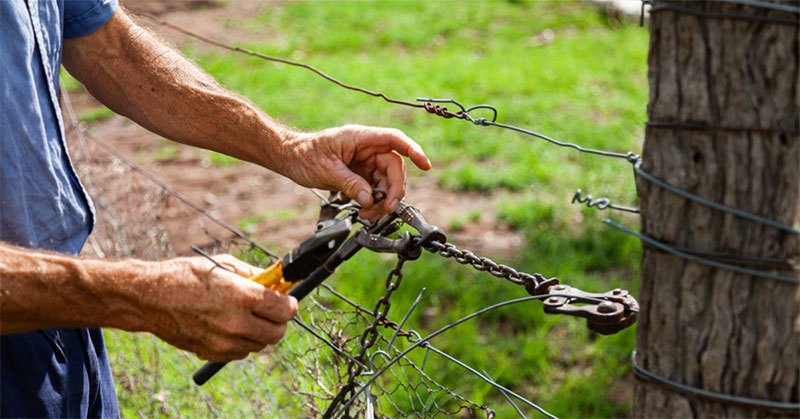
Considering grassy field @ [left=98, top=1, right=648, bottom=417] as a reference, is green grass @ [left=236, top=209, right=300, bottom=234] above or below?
below

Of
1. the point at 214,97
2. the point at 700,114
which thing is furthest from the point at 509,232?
the point at 700,114

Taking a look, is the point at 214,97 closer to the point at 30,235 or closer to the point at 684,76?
the point at 30,235

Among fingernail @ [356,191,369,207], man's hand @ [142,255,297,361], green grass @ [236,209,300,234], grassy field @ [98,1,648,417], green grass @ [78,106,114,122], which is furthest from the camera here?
green grass @ [78,106,114,122]

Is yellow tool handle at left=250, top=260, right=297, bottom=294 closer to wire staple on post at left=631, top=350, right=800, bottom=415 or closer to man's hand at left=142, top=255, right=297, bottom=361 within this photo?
man's hand at left=142, top=255, right=297, bottom=361

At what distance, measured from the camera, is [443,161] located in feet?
19.7

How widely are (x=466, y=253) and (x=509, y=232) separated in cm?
319

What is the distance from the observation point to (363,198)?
6.85 feet

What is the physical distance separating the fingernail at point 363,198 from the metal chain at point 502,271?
0.70 ft

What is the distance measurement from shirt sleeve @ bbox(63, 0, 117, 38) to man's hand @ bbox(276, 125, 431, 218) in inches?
22.8

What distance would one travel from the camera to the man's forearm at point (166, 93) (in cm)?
230

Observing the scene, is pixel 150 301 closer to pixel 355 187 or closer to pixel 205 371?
pixel 205 371

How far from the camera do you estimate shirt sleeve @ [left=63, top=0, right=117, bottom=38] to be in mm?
2215

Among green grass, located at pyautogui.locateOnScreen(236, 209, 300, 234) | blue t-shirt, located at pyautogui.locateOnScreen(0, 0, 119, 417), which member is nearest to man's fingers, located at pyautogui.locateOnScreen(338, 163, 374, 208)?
blue t-shirt, located at pyautogui.locateOnScreen(0, 0, 119, 417)

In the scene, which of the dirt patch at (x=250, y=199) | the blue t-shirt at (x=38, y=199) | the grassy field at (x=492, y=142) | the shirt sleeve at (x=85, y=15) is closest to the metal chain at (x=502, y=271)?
the blue t-shirt at (x=38, y=199)
